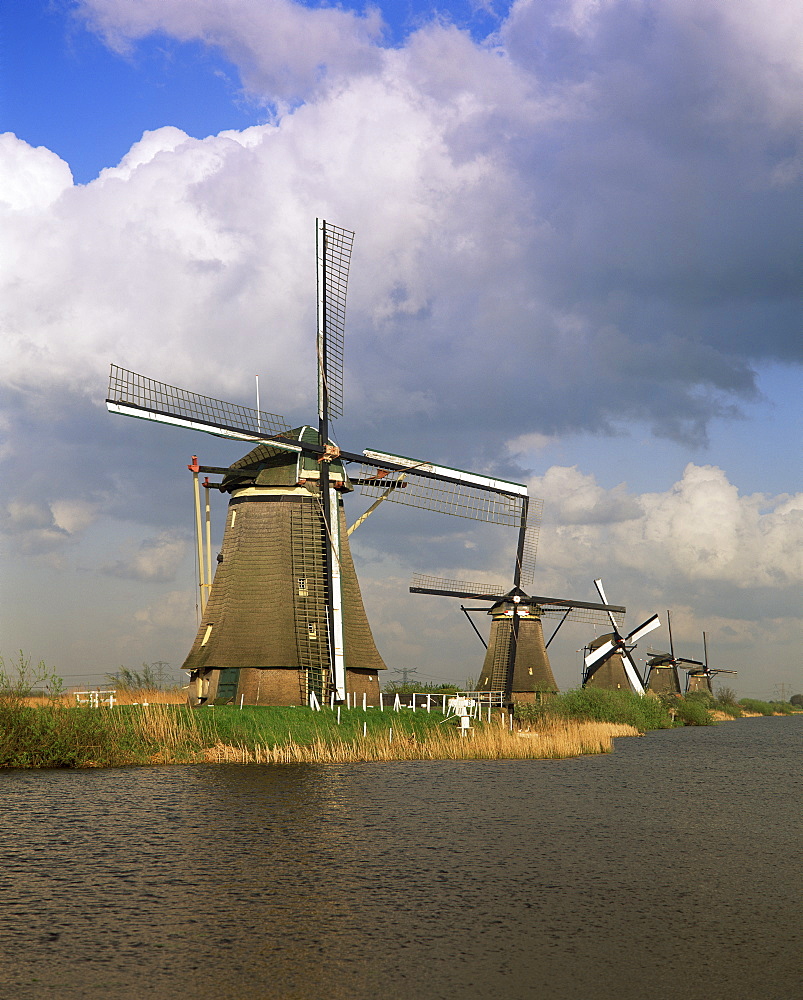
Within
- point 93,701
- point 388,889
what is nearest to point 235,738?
point 93,701

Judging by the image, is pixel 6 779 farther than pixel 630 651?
No

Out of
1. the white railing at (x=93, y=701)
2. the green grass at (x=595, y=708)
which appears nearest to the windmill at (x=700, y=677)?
the green grass at (x=595, y=708)

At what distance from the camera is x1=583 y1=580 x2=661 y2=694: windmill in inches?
2287

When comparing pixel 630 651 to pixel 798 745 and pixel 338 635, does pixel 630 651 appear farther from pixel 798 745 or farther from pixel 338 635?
pixel 338 635

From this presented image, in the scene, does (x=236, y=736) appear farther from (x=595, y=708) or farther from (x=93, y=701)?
(x=595, y=708)

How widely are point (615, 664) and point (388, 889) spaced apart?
49429 millimetres

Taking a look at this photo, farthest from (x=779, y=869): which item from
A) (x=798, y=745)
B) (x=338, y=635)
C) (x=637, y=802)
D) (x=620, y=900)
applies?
(x=798, y=745)

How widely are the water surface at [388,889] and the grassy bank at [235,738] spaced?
1.28 meters

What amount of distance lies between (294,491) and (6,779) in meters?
12.8

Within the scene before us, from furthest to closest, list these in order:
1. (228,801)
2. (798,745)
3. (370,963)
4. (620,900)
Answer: (798,745) → (228,801) → (620,900) → (370,963)

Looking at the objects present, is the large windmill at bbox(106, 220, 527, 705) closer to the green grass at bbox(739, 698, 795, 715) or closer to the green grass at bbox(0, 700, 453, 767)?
the green grass at bbox(0, 700, 453, 767)

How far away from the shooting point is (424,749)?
82.7ft

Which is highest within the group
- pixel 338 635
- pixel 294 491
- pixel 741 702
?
pixel 294 491

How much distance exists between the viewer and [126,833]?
47.9ft
